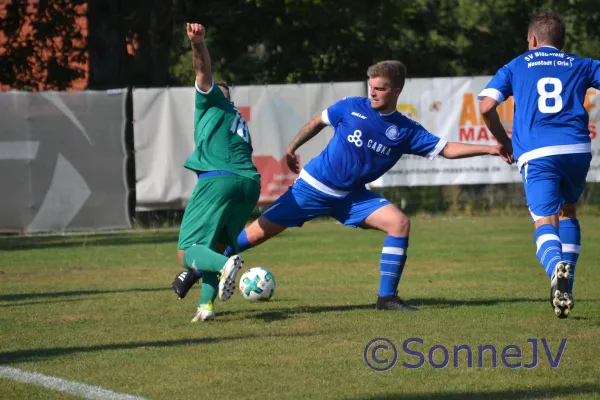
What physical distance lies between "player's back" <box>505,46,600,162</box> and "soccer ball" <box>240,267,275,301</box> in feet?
7.97

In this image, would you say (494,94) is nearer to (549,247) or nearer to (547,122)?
(547,122)

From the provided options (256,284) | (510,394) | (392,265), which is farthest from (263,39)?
(510,394)

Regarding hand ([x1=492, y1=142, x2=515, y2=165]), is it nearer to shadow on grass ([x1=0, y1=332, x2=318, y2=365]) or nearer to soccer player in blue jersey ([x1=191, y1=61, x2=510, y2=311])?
soccer player in blue jersey ([x1=191, y1=61, x2=510, y2=311])

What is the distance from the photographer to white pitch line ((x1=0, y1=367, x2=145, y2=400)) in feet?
19.2

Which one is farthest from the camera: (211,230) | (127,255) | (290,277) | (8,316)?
(127,255)

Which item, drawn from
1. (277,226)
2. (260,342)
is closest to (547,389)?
(260,342)

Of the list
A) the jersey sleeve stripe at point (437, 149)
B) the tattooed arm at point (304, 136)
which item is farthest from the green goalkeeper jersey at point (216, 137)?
the jersey sleeve stripe at point (437, 149)

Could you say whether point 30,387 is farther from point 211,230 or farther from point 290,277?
point 290,277

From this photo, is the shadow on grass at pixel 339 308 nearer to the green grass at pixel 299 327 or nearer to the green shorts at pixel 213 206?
the green grass at pixel 299 327

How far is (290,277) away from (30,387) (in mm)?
6432

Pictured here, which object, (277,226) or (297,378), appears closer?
(297,378)

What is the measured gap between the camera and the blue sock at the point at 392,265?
361 inches

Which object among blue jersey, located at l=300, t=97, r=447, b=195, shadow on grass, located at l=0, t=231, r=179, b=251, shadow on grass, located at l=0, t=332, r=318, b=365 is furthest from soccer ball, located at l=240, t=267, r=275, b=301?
shadow on grass, located at l=0, t=231, r=179, b=251

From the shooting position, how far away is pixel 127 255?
50.9ft
